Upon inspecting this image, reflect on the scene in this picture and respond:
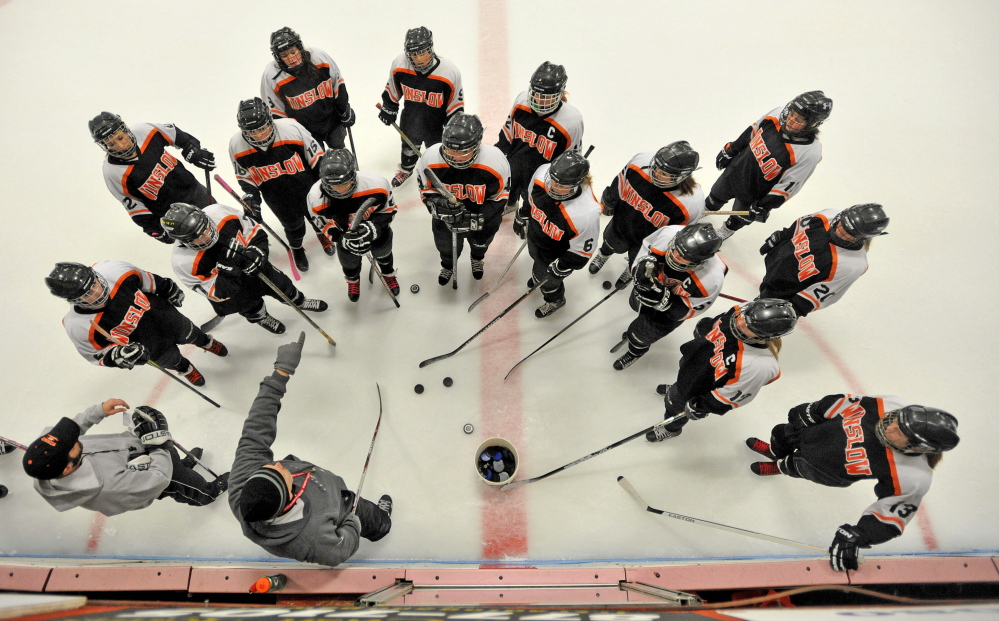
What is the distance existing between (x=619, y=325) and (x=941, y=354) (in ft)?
8.19

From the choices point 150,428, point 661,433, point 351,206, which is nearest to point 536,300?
point 661,433

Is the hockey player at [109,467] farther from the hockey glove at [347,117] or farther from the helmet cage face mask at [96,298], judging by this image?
the hockey glove at [347,117]

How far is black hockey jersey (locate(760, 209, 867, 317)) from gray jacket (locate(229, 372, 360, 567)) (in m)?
2.98

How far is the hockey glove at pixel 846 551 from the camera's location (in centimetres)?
238

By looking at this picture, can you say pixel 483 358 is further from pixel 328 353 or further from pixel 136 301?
pixel 136 301

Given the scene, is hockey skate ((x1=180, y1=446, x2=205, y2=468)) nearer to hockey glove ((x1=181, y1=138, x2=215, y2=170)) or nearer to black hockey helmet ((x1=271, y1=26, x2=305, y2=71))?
hockey glove ((x1=181, y1=138, x2=215, y2=170))

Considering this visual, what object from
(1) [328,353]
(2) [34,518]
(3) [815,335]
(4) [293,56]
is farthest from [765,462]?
(2) [34,518]

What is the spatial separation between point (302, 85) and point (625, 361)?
3209 millimetres

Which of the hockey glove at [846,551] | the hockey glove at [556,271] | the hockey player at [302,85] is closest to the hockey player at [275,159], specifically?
the hockey player at [302,85]

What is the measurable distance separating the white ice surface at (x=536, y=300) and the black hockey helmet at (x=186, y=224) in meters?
1.17

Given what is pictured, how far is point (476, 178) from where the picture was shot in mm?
3088

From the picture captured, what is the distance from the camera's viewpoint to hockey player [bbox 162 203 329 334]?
8.67 ft

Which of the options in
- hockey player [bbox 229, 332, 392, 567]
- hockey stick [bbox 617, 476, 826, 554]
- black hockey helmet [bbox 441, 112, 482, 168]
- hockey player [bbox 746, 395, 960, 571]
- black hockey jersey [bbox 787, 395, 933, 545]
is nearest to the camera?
hockey player [bbox 229, 332, 392, 567]

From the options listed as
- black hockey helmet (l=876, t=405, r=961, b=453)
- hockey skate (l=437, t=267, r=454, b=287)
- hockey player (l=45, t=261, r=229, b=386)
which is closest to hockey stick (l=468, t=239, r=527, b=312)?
hockey skate (l=437, t=267, r=454, b=287)
